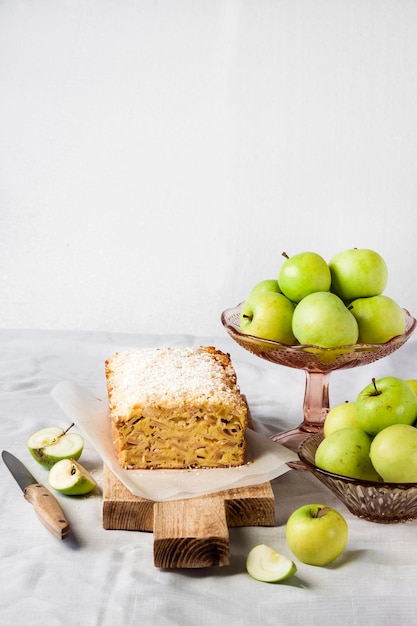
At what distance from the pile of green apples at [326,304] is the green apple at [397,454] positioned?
32cm

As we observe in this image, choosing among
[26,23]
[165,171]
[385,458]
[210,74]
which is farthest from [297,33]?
[385,458]

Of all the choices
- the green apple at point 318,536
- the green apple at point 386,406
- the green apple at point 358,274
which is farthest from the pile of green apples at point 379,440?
the green apple at point 358,274

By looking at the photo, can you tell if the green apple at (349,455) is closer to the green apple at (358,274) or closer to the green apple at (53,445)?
the green apple at (358,274)

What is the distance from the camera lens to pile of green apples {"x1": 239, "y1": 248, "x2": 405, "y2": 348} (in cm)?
193

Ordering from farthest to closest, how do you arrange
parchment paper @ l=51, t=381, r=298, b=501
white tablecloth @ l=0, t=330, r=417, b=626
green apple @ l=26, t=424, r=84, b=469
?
1. green apple @ l=26, t=424, r=84, b=469
2. parchment paper @ l=51, t=381, r=298, b=501
3. white tablecloth @ l=0, t=330, r=417, b=626

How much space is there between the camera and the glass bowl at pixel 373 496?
163 cm

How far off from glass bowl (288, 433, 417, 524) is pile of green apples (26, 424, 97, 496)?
1.58ft

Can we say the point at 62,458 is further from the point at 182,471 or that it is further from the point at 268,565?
the point at 268,565

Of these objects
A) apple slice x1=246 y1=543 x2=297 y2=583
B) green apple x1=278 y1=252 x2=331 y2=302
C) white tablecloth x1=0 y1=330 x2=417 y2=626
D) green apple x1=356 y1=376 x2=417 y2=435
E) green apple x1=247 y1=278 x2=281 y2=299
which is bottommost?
white tablecloth x1=0 y1=330 x2=417 y2=626

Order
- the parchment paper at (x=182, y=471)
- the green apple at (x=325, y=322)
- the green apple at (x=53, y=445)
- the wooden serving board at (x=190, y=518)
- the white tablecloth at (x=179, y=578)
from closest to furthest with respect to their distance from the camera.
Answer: the white tablecloth at (x=179, y=578)
the wooden serving board at (x=190, y=518)
the parchment paper at (x=182, y=471)
the green apple at (x=325, y=322)
the green apple at (x=53, y=445)

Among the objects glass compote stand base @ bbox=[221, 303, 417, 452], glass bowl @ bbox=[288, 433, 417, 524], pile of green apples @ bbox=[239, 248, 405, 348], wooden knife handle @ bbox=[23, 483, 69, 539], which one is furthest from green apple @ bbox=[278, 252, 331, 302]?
wooden knife handle @ bbox=[23, 483, 69, 539]

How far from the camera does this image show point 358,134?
11.2ft

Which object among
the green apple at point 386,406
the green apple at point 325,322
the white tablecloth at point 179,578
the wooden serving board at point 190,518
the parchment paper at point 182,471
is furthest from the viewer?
the green apple at point 325,322

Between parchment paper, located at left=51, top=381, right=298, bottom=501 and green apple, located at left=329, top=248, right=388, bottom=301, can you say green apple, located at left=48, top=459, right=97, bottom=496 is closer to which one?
parchment paper, located at left=51, top=381, right=298, bottom=501
